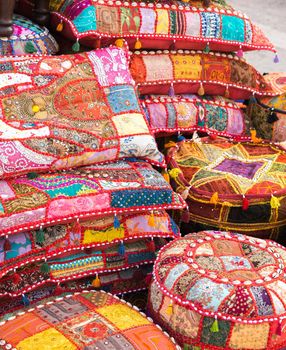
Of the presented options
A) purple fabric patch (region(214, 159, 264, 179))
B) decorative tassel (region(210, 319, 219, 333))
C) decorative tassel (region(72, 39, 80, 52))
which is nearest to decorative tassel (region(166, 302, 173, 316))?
decorative tassel (region(210, 319, 219, 333))

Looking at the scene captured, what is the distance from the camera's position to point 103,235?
9.46ft

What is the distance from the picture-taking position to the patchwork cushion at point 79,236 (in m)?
2.71

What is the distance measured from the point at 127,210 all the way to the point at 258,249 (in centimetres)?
47

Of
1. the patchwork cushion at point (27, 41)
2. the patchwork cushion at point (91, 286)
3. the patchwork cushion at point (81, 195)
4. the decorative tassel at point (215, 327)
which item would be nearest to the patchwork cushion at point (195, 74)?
the patchwork cushion at point (27, 41)

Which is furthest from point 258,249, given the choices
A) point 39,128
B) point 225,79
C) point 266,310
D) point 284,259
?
point 225,79

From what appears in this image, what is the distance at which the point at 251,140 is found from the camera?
3.68m

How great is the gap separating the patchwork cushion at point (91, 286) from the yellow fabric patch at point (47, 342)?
1.28 ft

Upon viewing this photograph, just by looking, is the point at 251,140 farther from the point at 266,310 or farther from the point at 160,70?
the point at 266,310

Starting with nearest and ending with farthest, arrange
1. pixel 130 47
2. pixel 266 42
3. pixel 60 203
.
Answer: pixel 60 203 < pixel 130 47 < pixel 266 42

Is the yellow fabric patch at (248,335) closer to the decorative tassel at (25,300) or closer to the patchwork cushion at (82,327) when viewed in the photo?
the patchwork cushion at (82,327)

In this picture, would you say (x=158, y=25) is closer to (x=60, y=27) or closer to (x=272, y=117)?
(x=60, y=27)

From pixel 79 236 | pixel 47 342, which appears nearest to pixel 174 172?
pixel 79 236

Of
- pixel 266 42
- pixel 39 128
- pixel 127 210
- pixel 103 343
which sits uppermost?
pixel 266 42

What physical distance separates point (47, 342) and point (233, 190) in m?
1.11
